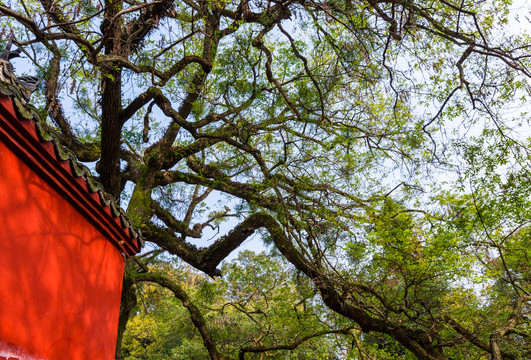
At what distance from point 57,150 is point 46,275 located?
70 centimetres

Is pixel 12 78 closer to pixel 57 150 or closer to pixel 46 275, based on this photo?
pixel 57 150

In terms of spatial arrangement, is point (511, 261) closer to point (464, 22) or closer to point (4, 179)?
point (464, 22)

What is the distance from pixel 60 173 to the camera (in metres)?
2.47

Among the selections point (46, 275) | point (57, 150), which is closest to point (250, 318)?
point (46, 275)

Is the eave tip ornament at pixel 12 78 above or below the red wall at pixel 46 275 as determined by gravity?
above

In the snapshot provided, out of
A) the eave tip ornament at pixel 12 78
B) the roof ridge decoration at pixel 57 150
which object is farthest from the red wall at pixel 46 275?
the eave tip ornament at pixel 12 78

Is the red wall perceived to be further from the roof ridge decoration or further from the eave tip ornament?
the eave tip ornament

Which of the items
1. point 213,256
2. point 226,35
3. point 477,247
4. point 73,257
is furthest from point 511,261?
point 73,257

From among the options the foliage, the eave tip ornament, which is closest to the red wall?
the eave tip ornament

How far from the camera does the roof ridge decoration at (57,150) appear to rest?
81.7 inches

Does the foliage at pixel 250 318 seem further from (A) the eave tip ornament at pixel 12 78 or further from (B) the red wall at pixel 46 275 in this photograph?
(A) the eave tip ornament at pixel 12 78

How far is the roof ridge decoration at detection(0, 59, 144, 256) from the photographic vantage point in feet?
6.81

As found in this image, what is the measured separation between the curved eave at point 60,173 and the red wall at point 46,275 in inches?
1.8

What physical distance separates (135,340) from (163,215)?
22.6ft
